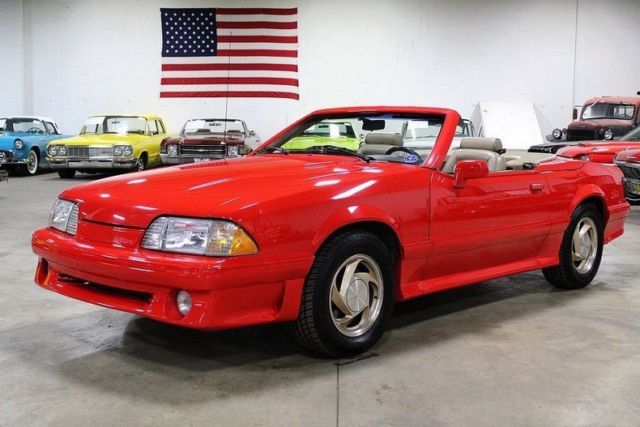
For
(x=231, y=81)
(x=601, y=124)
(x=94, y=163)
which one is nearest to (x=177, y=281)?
(x=94, y=163)

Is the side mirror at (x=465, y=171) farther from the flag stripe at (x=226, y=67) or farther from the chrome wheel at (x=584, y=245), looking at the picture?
the flag stripe at (x=226, y=67)

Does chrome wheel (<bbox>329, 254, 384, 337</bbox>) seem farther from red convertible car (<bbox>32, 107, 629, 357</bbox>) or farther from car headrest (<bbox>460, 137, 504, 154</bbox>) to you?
car headrest (<bbox>460, 137, 504, 154</bbox>)

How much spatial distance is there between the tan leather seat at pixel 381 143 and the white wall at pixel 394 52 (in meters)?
13.1

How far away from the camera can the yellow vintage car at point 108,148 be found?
12.5m

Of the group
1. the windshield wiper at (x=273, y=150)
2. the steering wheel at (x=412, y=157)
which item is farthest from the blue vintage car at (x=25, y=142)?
the steering wheel at (x=412, y=157)

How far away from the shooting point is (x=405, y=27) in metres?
16.8

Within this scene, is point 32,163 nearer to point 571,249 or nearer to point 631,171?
point 631,171

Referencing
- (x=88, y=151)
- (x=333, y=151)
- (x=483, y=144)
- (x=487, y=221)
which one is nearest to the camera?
(x=487, y=221)

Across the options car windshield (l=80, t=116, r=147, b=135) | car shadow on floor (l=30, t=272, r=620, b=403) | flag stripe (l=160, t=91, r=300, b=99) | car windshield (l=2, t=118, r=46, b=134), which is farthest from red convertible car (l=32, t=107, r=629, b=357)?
flag stripe (l=160, t=91, r=300, b=99)

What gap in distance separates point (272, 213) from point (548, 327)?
187 centimetres

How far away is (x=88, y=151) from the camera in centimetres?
1261

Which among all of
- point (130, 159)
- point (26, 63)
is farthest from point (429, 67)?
Answer: point (26, 63)

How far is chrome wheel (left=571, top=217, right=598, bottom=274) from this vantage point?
455cm

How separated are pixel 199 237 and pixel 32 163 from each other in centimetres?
1254
